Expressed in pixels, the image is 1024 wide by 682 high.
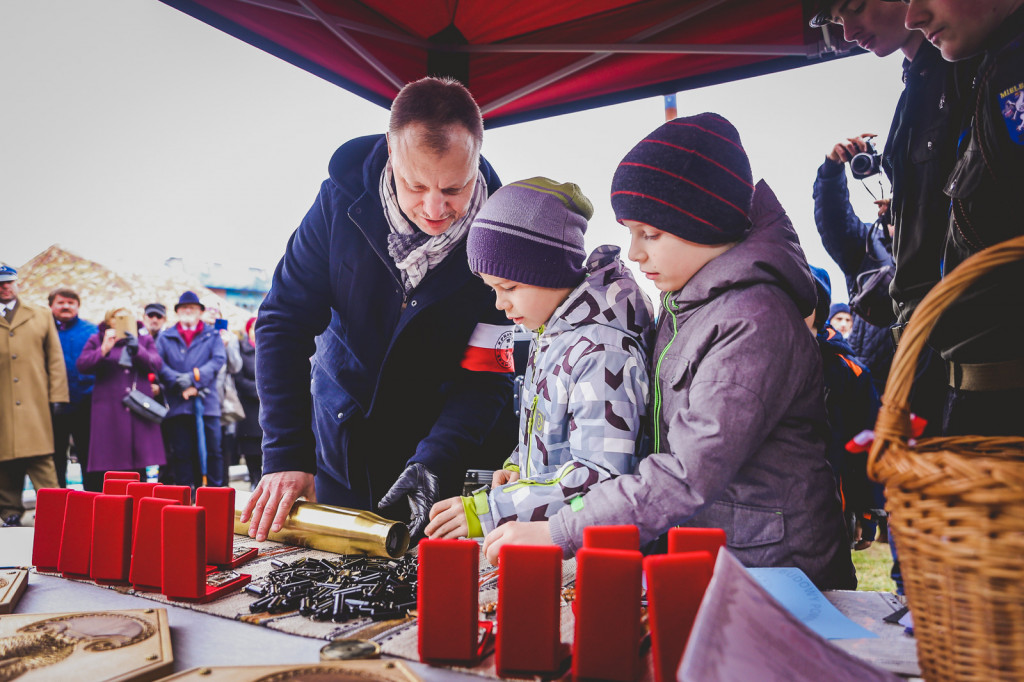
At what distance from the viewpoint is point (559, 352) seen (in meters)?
1.19

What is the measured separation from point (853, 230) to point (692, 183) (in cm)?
Answer: 127

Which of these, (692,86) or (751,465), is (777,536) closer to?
(751,465)

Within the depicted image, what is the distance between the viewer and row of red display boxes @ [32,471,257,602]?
2.83 feet

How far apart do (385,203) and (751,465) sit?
3.53 ft

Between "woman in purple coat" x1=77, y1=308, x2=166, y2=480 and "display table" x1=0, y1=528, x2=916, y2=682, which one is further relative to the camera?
"woman in purple coat" x1=77, y1=308, x2=166, y2=480

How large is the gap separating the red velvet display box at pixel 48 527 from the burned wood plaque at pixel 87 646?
0.27 metres

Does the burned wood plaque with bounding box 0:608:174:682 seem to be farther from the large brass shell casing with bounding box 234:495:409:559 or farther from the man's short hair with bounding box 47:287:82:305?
the man's short hair with bounding box 47:287:82:305

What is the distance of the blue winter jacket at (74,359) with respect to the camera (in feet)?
14.0

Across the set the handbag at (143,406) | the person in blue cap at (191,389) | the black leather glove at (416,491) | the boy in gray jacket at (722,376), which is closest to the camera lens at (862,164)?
the boy in gray jacket at (722,376)

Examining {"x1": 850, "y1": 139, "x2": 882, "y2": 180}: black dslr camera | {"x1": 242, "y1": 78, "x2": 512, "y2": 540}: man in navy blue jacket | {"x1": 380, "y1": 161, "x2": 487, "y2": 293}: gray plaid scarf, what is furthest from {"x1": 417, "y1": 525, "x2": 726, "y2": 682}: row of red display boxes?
{"x1": 850, "y1": 139, "x2": 882, "y2": 180}: black dslr camera

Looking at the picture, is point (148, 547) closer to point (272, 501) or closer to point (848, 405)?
point (272, 501)

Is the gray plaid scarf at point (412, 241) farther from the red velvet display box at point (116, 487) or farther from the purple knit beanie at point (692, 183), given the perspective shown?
the red velvet display box at point (116, 487)

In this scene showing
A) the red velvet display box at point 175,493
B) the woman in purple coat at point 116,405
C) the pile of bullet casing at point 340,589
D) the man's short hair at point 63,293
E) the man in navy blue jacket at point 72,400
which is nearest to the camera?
the pile of bullet casing at point 340,589

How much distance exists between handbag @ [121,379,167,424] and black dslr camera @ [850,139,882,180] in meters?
4.22
